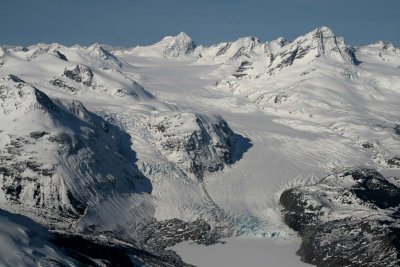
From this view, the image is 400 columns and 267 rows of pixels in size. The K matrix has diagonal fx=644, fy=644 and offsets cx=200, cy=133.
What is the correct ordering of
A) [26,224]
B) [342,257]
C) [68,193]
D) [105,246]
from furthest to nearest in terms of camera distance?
[68,193], [342,257], [105,246], [26,224]

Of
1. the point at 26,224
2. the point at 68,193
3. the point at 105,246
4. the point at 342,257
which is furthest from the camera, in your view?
the point at 68,193

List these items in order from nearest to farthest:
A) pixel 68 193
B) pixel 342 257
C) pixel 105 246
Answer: pixel 105 246 < pixel 342 257 < pixel 68 193

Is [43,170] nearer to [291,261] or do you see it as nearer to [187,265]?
[187,265]

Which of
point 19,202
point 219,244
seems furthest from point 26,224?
point 219,244

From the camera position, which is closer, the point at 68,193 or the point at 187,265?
the point at 187,265

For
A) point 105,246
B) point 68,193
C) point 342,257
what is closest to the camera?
point 105,246

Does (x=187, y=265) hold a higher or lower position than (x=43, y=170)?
lower

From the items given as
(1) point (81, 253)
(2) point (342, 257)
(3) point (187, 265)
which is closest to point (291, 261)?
(2) point (342, 257)

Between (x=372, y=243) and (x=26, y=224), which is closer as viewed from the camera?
(x=26, y=224)

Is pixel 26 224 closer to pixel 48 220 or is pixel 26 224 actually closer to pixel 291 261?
pixel 48 220
